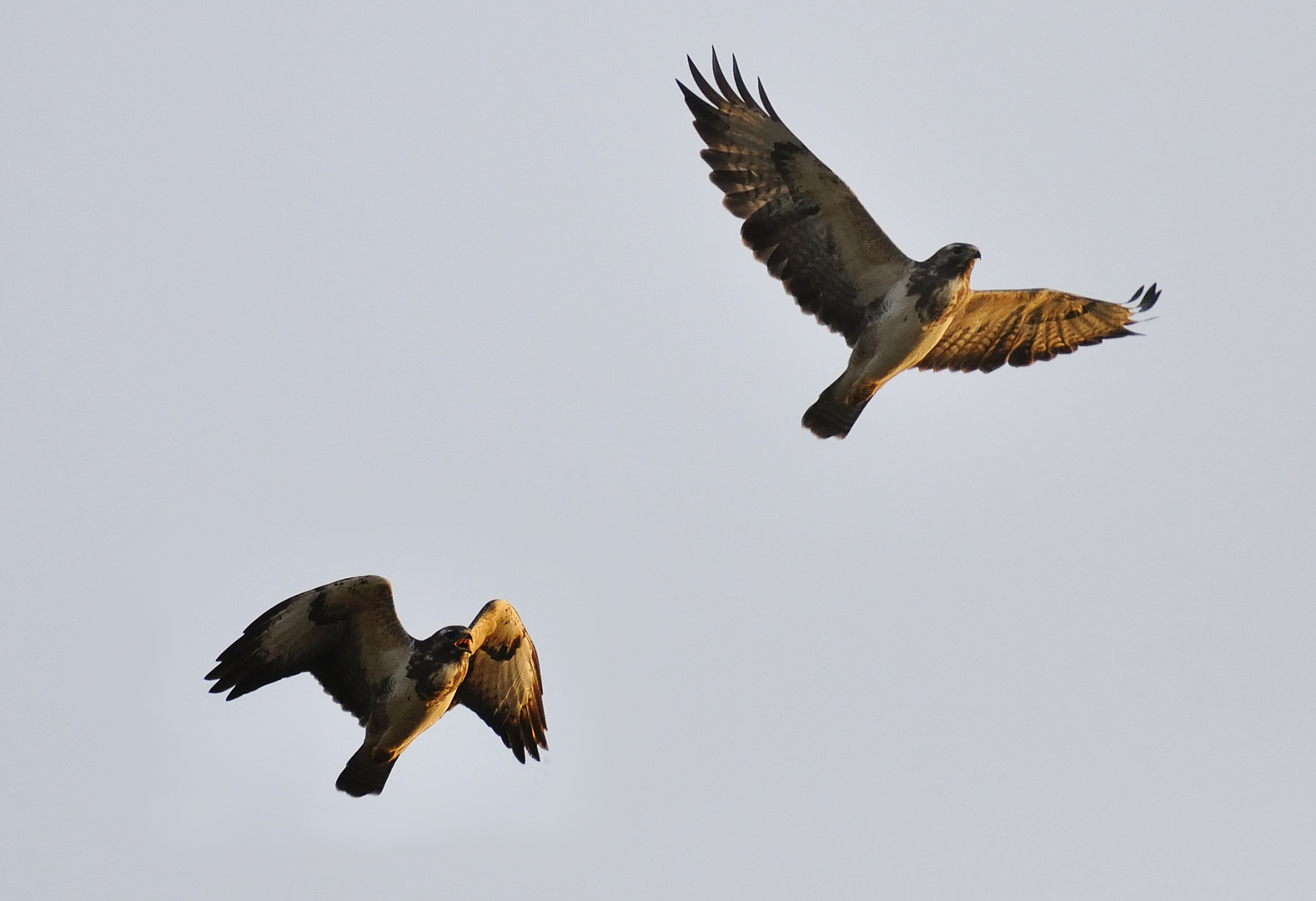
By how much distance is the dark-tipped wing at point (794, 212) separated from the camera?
13.1 meters

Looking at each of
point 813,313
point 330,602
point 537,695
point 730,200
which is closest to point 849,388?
point 813,313

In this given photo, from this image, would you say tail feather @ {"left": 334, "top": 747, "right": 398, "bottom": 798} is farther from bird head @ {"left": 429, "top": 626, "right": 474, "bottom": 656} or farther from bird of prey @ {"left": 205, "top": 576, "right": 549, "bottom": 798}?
bird head @ {"left": 429, "top": 626, "right": 474, "bottom": 656}

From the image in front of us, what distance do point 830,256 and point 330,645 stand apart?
4.96 m

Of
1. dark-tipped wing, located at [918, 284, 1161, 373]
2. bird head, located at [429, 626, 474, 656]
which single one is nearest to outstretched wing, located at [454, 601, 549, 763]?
bird head, located at [429, 626, 474, 656]

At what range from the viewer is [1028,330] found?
46.9ft

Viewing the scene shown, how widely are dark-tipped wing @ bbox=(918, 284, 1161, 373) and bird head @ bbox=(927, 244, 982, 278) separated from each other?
1048mm

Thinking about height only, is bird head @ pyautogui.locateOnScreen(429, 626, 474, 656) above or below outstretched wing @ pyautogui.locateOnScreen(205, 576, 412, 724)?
below

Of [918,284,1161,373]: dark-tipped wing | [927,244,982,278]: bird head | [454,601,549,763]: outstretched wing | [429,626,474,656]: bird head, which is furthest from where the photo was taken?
[918,284,1161,373]: dark-tipped wing

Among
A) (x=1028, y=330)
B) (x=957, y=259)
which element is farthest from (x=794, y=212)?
(x=1028, y=330)

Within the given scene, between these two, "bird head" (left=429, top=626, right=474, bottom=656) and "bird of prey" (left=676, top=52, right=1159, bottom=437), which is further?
"bird of prey" (left=676, top=52, right=1159, bottom=437)

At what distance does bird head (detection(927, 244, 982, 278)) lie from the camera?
12734 millimetres

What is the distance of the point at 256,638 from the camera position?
39.9 feet

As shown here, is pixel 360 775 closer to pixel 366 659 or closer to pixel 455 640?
pixel 366 659

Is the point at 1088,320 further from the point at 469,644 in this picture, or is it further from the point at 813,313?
the point at 469,644
